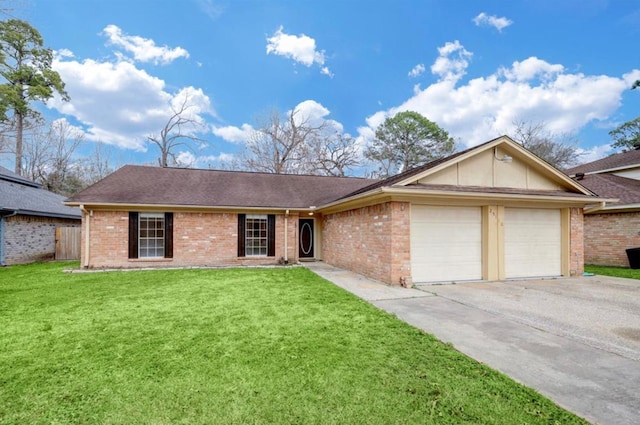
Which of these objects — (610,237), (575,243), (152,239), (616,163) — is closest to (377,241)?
(575,243)

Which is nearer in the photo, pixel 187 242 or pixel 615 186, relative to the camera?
pixel 187 242

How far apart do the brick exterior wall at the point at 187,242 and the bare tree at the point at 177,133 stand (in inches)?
482

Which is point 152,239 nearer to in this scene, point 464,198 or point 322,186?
point 322,186

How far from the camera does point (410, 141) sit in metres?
24.9

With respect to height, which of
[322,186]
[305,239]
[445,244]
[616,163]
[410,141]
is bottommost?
[305,239]

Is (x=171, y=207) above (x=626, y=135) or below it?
below

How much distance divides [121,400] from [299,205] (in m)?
10.2

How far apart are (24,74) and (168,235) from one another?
69.1 ft

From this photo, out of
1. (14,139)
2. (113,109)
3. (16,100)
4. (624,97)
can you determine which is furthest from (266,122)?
(624,97)

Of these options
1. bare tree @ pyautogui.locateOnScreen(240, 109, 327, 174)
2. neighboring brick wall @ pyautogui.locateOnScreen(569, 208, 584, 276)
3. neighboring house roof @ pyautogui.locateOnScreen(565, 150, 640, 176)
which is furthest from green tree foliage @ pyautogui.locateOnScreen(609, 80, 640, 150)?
bare tree @ pyautogui.locateOnScreen(240, 109, 327, 174)

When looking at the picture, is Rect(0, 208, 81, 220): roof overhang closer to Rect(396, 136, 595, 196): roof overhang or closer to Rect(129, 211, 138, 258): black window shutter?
Rect(129, 211, 138, 258): black window shutter

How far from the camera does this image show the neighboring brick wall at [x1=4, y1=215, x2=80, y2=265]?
12.6m

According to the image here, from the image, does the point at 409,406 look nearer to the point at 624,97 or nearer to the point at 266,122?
the point at 266,122

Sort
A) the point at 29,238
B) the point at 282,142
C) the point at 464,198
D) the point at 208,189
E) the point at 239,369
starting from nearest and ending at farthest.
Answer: the point at 239,369 < the point at 464,198 < the point at 208,189 < the point at 29,238 < the point at 282,142
